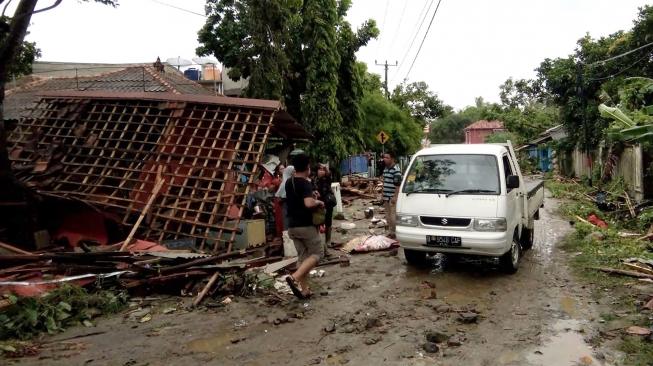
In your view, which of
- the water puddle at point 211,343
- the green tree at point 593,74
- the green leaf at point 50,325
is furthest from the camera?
the green tree at point 593,74

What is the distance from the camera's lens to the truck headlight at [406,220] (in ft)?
23.6

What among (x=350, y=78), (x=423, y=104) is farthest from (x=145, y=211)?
(x=423, y=104)

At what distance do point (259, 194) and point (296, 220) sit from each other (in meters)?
4.75

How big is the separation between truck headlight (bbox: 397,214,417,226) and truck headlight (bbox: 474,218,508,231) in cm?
93

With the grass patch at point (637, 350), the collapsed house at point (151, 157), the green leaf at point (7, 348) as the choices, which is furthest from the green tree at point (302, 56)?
the grass patch at point (637, 350)

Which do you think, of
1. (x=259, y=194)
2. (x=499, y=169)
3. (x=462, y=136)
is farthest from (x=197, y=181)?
(x=462, y=136)

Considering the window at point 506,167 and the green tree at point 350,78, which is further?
the green tree at point 350,78

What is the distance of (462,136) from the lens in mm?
75562

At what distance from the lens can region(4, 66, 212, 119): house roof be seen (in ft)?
52.0

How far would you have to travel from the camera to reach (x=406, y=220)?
287 inches

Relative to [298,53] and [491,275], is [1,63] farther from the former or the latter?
[298,53]

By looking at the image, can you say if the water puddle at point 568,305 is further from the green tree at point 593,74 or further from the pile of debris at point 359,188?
the green tree at point 593,74

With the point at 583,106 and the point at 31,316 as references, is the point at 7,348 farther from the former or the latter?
the point at 583,106

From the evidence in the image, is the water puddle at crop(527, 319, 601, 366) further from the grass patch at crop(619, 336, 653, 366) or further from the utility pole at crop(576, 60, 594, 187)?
the utility pole at crop(576, 60, 594, 187)
